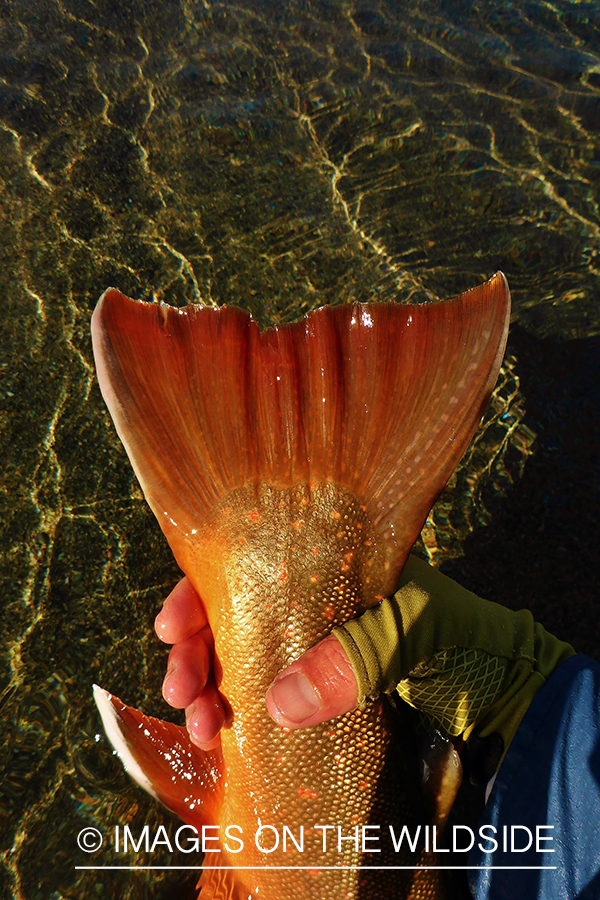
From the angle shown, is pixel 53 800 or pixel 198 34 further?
pixel 198 34

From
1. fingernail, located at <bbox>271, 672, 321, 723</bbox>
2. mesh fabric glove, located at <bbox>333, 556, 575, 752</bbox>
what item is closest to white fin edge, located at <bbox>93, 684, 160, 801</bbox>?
fingernail, located at <bbox>271, 672, 321, 723</bbox>

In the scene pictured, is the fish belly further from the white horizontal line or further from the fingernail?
the fingernail

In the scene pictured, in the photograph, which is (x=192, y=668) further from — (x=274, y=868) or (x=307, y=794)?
(x=274, y=868)

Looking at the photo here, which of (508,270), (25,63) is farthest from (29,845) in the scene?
(25,63)

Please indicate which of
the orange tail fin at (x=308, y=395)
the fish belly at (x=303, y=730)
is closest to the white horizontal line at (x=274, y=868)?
the fish belly at (x=303, y=730)

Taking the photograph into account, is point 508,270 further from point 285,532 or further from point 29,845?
point 29,845

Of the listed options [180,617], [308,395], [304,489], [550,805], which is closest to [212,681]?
[180,617]

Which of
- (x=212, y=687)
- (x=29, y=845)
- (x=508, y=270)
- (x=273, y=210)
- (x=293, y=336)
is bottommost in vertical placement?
(x=29, y=845)
